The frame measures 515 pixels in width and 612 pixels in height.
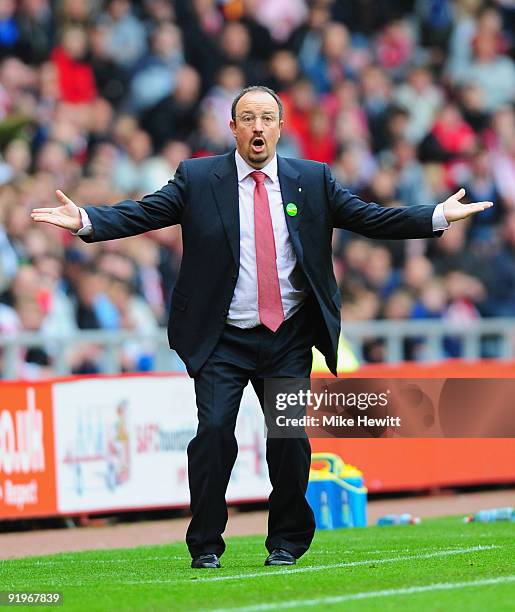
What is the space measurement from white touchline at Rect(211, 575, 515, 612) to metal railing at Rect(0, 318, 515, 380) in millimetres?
6183

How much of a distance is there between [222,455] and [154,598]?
1234 mm

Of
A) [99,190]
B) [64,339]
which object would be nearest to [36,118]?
[99,190]

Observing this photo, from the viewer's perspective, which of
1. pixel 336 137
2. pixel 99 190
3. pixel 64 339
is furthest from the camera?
pixel 336 137

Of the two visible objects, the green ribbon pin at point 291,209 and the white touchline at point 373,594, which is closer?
the white touchline at point 373,594

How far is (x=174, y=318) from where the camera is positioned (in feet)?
28.3

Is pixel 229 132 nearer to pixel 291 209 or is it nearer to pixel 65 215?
pixel 291 209

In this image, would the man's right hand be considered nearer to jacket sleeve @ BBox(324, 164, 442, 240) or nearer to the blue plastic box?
jacket sleeve @ BBox(324, 164, 442, 240)

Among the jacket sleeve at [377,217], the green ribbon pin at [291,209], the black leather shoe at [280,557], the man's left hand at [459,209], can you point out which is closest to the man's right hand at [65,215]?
the green ribbon pin at [291,209]

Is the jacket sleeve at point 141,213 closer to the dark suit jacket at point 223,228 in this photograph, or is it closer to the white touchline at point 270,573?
the dark suit jacket at point 223,228

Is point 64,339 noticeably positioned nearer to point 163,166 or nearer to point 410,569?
point 163,166

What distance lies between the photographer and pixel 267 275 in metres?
8.55

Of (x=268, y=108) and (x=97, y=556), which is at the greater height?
(x=268, y=108)

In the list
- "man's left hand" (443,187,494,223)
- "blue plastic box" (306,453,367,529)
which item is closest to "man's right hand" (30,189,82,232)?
"man's left hand" (443,187,494,223)

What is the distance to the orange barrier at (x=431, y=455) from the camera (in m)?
15.2
